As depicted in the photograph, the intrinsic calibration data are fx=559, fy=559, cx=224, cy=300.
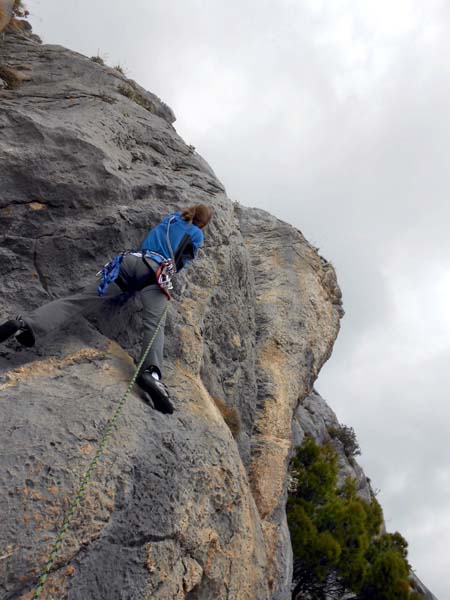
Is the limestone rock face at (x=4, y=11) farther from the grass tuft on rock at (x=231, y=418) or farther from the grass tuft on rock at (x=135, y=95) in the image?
the grass tuft on rock at (x=231, y=418)

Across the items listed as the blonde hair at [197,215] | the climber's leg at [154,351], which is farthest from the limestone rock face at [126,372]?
the blonde hair at [197,215]

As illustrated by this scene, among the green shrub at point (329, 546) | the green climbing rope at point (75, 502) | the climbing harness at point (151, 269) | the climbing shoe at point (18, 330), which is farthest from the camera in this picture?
the green shrub at point (329, 546)

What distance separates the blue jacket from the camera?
682 centimetres

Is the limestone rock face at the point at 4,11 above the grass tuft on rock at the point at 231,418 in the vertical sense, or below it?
above

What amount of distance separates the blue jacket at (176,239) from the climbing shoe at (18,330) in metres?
1.72

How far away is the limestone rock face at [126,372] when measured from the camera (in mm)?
4422

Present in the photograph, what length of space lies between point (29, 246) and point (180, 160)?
4.51m

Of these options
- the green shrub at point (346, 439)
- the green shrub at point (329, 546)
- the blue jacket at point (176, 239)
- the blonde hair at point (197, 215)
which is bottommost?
the blue jacket at point (176, 239)

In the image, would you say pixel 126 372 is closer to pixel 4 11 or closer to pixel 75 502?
pixel 75 502

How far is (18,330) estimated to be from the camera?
5.66 meters

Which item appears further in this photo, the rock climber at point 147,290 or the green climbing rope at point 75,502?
the rock climber at point 147,290

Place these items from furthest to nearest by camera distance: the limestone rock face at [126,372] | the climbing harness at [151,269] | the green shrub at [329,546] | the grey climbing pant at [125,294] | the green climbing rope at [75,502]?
the green shrub at [329,546]
the climbing harness at [151,269]
the grey climbing pant at [125,294]
the limestone rock face at [126,372]
the green climbing rope at [75,502]

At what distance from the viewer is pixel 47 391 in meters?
5.21

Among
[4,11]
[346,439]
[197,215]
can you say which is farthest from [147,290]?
[346,439]
